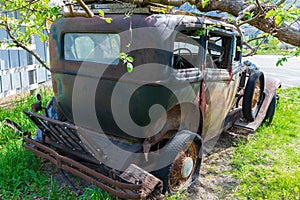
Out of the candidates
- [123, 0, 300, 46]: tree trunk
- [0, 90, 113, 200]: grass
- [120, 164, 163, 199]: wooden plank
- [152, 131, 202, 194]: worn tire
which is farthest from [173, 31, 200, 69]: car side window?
[0, 90, 113, 200]: grass

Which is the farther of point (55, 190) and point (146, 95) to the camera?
point (55, 190)

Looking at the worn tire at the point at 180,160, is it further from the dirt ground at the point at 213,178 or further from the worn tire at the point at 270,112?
the worn tire at the point at 270,112

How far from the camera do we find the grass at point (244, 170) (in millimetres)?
3102

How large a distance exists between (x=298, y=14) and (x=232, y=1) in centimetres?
93

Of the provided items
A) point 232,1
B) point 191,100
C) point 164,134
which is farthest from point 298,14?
point 164,134

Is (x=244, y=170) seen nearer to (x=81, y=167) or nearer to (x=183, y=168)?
(x=183, y=168)

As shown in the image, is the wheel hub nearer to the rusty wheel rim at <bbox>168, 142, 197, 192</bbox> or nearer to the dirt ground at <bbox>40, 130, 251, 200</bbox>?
the rusty wheel rim at <bbox>168, 142, 197, 192</bbox>

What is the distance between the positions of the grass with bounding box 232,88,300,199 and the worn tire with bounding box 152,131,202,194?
1.94 ft

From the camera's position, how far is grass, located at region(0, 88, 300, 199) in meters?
3.10

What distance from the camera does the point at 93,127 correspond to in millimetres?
3262

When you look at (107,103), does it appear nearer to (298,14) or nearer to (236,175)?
(236,175)

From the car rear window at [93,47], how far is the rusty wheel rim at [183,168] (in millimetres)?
1229

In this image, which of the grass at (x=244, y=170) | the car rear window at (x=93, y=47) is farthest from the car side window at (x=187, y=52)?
the grass at (x=244, y=170)

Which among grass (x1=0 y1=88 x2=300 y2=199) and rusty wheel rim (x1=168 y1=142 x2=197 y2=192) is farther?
grass (x1=0 y1=88 x2=300 y2=199)
